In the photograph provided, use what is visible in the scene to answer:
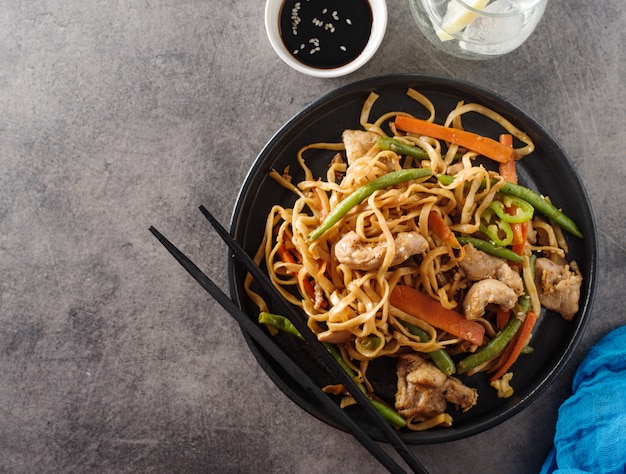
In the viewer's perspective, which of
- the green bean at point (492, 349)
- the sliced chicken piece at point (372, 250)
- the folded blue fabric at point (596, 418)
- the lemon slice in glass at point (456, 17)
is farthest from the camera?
the folded blue fabric at point (596, 418)

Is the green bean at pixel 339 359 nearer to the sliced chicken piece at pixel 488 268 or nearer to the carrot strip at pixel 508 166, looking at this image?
the sliced chicken piece at pixel 488 268

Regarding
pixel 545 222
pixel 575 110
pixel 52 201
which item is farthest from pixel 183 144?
pixel 575 110

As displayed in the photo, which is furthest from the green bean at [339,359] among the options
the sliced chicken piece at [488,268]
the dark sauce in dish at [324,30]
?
the dark sauce in dish at [324,30]

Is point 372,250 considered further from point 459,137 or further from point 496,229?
point 459,137

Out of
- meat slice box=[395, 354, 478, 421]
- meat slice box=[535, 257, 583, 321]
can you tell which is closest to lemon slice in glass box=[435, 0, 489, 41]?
meat slice box=[535, 257, 583, 321]

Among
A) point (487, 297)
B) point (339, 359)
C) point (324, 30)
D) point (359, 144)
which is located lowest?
point (339, 359)

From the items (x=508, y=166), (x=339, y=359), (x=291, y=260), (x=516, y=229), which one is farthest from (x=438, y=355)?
(x=508, y=166)

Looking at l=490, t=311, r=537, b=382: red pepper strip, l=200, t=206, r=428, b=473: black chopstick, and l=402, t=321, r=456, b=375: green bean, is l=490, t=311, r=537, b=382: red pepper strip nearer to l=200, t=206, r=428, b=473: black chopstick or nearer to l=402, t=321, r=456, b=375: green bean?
l=402, t=321, r=456, b=375: green bean
